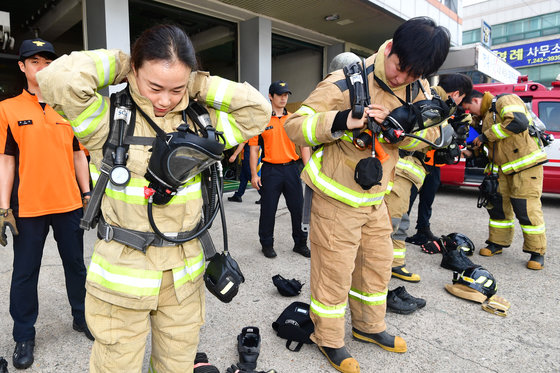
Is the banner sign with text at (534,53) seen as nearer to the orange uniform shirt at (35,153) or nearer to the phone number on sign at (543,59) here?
the phone number on sign at (543,59)

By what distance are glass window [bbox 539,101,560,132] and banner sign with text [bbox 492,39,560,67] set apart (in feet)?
89.5

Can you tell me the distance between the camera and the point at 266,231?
4.13 metres

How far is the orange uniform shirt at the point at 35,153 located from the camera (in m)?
2.14

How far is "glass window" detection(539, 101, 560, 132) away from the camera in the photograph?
655 cm

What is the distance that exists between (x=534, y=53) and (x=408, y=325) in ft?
115

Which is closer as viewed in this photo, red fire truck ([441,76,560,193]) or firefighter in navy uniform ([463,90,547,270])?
firefighter in navy uniform ([463,90,547,270])

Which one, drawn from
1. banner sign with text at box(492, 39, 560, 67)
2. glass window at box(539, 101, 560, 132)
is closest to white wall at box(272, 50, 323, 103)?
glass window at box(539, 101, 560, 132)

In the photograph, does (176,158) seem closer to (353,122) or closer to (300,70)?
(353,122)

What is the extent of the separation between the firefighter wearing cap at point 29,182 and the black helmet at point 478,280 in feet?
10.4

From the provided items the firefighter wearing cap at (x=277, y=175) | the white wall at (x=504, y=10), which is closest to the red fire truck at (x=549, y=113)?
the firefighter wearing cap at (x=277, y=175)

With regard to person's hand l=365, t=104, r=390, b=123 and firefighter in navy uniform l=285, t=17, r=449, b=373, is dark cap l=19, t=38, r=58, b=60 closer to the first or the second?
firefighter in navy uniform l=285, t=17, r=449, b=373

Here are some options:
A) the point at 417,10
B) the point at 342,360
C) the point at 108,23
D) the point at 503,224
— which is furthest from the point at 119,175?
the point at 417,10

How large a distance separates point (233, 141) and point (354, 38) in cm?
978

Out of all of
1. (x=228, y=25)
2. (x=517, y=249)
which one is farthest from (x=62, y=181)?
(x=228, y=25)
